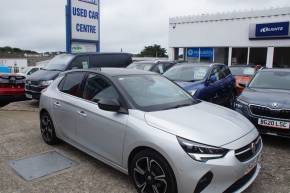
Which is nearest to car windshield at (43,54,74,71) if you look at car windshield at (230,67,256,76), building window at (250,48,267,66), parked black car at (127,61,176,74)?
parked black car at (127,61,176,74)

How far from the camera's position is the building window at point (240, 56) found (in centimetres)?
1920

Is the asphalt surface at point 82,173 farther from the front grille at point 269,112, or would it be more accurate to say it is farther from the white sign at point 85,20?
the white sign at point 85,20

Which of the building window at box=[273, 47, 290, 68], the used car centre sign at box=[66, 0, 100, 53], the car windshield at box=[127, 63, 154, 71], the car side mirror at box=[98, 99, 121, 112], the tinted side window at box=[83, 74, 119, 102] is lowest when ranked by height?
the car side mirror at box=[98, 99, 121, 112]

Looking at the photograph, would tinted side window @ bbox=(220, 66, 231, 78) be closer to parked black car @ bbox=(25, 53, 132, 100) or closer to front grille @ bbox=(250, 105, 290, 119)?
front grille @ bbox=(250, 105, 290, 119)

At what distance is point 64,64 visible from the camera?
10.1 metres

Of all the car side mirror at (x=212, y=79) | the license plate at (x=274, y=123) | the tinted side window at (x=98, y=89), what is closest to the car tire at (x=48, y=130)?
the tinted side window at (x=98, y=89)

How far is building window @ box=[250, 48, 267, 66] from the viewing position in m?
18.5

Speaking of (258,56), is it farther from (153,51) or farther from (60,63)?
(153,51)

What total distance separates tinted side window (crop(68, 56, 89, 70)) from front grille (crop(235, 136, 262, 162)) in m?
7.67

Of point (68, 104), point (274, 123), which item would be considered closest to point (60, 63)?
point (68, 104)

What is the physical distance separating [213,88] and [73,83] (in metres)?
4.18

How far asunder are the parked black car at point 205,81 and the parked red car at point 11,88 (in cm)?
511

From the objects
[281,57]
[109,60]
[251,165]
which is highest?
[281,57]

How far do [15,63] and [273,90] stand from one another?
3600 centimetres
